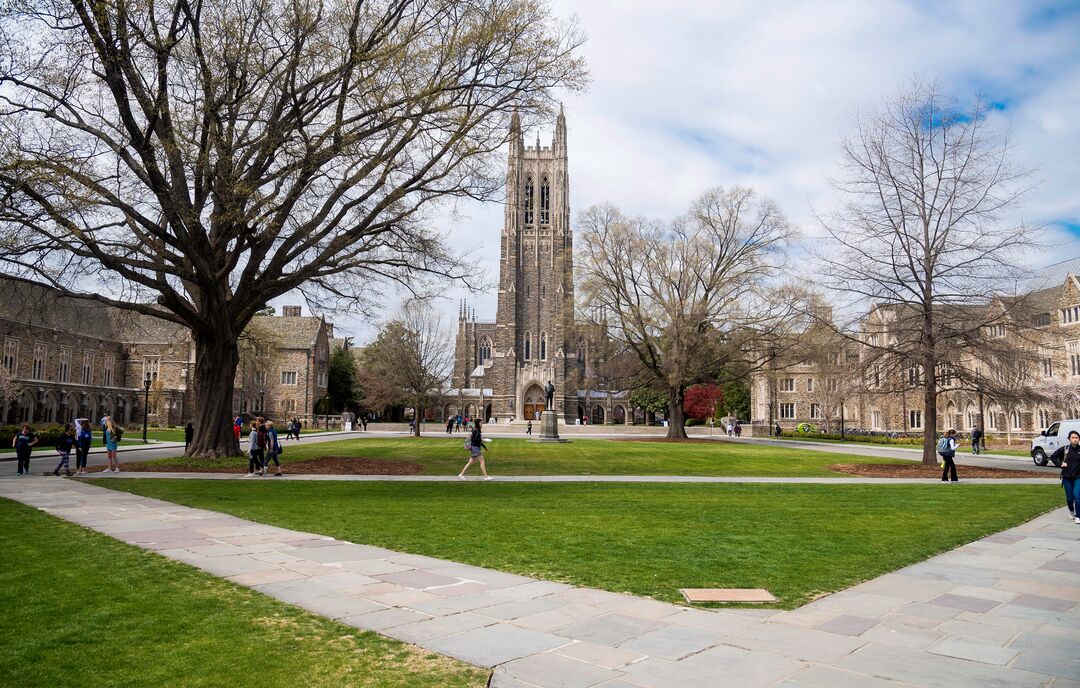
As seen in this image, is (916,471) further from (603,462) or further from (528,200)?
(528,200)

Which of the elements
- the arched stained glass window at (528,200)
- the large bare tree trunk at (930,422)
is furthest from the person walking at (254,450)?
the arched stained glass window at (528,200)

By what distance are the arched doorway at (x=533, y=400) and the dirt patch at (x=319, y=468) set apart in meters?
57.3

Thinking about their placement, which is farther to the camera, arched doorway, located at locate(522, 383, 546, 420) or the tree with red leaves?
the tree with red leaves

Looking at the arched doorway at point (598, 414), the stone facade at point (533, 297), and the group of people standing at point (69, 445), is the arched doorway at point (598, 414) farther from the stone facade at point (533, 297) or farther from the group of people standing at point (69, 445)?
the group of people standing at point (69, 445)

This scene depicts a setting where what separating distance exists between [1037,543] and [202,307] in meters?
22.3

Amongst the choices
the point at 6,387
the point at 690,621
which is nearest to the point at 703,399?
the point at 6,387

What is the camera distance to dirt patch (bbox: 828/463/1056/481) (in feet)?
73.1

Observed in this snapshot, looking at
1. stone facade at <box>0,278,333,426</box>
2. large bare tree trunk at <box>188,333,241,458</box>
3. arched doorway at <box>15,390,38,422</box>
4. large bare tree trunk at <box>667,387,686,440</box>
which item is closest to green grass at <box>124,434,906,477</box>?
large bare tree trunk at <box>188,333,241,458</box>

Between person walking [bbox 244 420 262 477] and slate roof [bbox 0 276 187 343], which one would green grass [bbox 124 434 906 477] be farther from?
slate roof [bbox 0 276 187 343]

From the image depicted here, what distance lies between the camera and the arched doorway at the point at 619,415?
300 feet

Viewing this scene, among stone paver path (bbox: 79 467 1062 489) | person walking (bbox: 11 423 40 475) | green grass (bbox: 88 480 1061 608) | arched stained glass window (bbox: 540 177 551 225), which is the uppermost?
arched stained glass window (bbox: 540 177 551 225)

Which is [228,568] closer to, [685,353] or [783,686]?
[783,686]

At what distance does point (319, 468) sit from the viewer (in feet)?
72.1

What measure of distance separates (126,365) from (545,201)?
154ft
